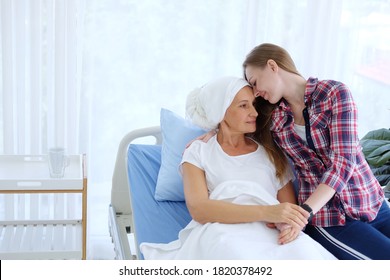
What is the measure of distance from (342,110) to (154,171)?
0.86 metres

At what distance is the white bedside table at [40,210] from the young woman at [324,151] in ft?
2.95

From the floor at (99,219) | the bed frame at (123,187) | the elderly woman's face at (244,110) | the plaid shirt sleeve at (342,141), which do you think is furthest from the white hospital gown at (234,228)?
the floor at (99,219)

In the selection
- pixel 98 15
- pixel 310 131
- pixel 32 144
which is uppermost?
pixel 98 15

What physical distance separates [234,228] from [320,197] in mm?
309

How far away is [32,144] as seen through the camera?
3.17 metres

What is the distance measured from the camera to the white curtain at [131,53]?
10.1 feet

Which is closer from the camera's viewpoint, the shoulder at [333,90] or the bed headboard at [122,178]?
the shoulder at [333,90]

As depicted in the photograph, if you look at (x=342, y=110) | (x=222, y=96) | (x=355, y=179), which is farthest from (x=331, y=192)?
(x=222, y=96)

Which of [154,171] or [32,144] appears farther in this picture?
[32,144]

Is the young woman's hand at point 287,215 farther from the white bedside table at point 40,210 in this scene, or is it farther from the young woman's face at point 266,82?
the white bedside table at point 40,210

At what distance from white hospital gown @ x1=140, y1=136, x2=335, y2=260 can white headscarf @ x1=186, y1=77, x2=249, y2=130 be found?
9 cm

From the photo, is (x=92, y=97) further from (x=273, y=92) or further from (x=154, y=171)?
(x=273, y=92)

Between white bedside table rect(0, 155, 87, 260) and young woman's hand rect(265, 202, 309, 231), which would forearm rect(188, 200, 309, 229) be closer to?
young woman's hand rect(265, 202, 309, 231)

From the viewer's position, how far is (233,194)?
6.95 ft
